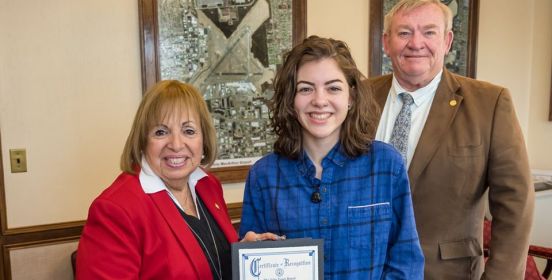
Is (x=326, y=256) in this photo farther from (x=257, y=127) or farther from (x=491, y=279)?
(x=257, y=127)

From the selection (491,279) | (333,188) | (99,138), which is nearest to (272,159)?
(333,188)

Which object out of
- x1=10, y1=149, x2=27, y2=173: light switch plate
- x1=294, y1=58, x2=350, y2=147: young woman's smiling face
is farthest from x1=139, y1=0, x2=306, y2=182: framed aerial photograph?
x1=294, y1=58, x2=350, y2=147: young woman's smiling face

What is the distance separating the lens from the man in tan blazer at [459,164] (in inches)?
60.6

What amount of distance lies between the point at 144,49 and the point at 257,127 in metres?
0.77

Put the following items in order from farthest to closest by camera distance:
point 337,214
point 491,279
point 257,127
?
point 257,127 < point 491,279 < point 337,214

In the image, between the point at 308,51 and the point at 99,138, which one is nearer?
the point at 308,51

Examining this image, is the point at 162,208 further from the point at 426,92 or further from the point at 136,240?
the point at 426,92

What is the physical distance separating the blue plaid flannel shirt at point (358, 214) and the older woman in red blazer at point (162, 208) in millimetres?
301

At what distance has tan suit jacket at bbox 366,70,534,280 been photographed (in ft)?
5.04

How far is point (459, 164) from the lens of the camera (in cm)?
156

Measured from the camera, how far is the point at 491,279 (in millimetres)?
1535

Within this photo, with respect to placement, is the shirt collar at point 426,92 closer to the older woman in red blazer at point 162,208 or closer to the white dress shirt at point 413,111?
the white dress shirt at point 413,111

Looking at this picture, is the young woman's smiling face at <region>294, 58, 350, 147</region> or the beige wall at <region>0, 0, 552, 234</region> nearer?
the young woman's smiling face at <region>294, 58, 350, 147</region>

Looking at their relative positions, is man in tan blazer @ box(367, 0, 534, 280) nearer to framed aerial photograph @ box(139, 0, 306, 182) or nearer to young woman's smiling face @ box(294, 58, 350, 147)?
young woman's smiling face @ box(294, 58, 350, 147)
